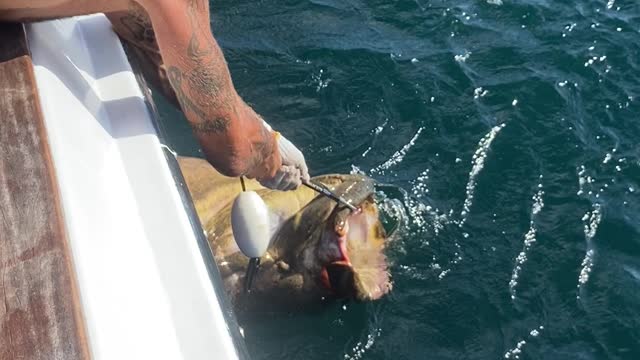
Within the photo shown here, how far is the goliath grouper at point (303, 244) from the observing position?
427 centimetres

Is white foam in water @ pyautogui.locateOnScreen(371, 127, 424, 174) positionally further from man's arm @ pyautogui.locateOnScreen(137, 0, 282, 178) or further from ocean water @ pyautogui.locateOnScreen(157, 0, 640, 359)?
man's arm @ pyautogui.locateOnScreen(137, 0, 282, 178)

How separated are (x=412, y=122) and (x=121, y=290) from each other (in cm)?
374

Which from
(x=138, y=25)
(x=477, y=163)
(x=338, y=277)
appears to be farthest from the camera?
(x=477, y=163)

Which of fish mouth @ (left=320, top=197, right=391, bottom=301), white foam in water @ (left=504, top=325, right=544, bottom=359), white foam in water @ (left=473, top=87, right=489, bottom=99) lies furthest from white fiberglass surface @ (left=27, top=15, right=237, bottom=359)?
white foam in water @ (left=473, top=87, right=489, bottom=99)

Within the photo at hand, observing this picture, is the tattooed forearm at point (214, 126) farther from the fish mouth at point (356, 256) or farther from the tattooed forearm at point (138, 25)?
the fish mouth at point (356, 256)

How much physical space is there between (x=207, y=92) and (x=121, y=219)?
0.62 m

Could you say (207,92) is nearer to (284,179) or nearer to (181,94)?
(181,94)

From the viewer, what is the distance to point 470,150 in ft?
18.1

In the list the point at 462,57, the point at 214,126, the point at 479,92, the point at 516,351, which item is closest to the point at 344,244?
the point at 516,351

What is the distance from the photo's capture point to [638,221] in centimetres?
506

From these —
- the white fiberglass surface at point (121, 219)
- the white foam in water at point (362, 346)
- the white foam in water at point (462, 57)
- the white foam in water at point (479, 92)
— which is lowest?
the white foam in water at point (362, 346)

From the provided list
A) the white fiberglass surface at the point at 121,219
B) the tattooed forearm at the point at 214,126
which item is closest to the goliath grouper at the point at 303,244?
the tattooed forearm at the point at 214,126

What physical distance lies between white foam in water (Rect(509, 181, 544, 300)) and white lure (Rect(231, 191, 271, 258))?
6.11ft

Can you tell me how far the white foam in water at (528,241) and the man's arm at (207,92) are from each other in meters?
1.98
